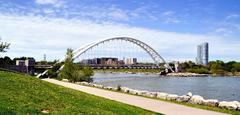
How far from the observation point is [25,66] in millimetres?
75438

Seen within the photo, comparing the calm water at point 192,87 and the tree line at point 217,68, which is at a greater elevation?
the tree line at point 217,68

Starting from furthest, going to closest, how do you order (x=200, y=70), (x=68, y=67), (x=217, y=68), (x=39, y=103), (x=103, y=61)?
(x=217, y=68), (x=200, y=70), (x=103, y=61), (x=68, y=67), (x=39, y=103)

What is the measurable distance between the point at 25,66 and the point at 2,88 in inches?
2470

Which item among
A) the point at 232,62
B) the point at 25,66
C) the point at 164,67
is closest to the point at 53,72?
the point at 25,66

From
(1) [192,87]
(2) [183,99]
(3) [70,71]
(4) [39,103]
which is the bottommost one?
(1) [192,87]

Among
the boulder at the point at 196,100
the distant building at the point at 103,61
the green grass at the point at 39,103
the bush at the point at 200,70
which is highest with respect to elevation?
the distant building at the point at 103,61

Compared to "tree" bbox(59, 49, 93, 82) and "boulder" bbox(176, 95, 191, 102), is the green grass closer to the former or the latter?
"boulder" bbox(176, 95, 191, 102)

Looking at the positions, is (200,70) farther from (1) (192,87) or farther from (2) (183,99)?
(2) (183,99)

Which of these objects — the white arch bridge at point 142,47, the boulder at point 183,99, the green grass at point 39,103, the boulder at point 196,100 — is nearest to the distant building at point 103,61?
the white arch bridge at point 142,47

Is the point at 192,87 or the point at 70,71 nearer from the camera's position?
the point at 70,71

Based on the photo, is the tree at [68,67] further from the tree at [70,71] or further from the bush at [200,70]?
the bush at [200,70]

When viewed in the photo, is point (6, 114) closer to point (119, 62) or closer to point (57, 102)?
point (57, 102)

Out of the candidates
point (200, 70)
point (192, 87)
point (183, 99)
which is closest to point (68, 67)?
point (192, 87)

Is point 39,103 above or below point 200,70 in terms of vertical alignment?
below
